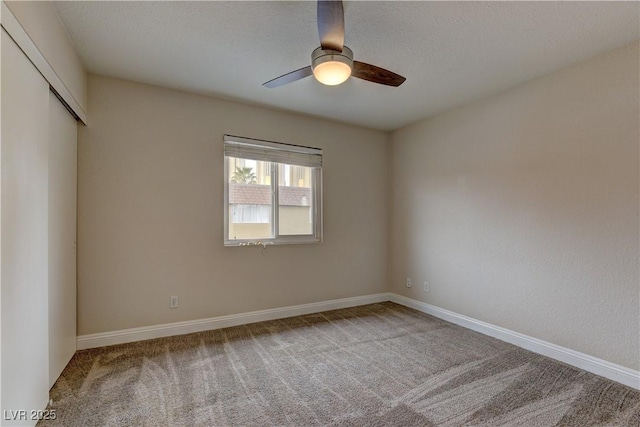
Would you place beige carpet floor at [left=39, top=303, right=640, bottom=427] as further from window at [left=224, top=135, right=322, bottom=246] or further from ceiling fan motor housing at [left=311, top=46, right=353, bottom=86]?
ceiling fan motor housing at [left=311, top=46, right=353, bottom=86]

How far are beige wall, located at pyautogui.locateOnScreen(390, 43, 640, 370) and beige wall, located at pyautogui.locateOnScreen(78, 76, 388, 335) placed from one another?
1474 mm

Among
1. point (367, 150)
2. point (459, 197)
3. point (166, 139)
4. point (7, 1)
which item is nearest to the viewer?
point (7, 1)

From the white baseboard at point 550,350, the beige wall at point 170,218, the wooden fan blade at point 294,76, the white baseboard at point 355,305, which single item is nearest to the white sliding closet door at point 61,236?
the beige wall at point 170,218

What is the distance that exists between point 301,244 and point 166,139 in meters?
1.90

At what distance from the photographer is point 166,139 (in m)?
3.02

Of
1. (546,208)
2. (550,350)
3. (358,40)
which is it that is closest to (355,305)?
(550,350)

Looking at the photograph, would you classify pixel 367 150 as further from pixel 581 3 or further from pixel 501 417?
pixel 501 417

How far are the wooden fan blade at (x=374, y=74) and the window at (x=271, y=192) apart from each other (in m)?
1.79

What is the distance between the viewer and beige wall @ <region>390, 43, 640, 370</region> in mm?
2238

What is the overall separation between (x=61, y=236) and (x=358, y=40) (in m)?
2.68

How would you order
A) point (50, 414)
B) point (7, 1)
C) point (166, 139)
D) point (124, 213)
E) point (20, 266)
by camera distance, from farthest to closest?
point (166, 139) → point (124, 213) → point (50, 414) → point (20, 266) → point (7, 1)

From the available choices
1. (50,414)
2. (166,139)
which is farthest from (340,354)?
(166,139)

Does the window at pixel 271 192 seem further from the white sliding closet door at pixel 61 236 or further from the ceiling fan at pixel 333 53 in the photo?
the ceiling fan at pixel 333 53

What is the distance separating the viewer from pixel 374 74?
198 cm
